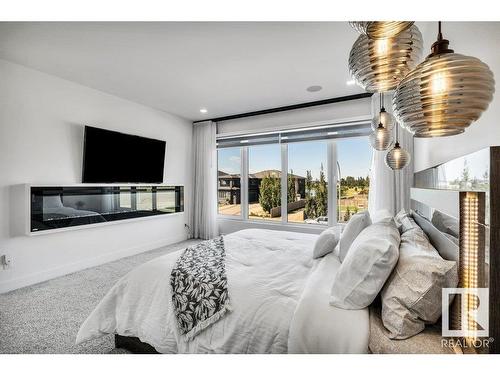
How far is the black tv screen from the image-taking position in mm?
3537

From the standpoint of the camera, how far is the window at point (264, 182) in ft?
15.8

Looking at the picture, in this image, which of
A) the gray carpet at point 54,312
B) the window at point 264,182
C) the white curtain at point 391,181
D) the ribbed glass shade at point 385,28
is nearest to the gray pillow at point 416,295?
the ribbed glass shade at point 385,28

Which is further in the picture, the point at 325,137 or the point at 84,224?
the point at 325,137

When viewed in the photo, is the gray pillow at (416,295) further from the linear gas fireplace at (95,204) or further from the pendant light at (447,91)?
the linear gas fireplace at (95,204)

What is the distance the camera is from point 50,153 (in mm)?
3225

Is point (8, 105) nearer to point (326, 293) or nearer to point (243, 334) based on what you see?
point (243, 334)

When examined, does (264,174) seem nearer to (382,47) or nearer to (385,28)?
(382,47)

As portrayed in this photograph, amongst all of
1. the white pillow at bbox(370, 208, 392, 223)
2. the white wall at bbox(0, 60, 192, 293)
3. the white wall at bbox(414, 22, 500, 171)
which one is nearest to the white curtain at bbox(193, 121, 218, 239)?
the white wall at bbox(0, 60, 192, 293)

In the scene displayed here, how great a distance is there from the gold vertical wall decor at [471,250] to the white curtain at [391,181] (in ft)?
8.80

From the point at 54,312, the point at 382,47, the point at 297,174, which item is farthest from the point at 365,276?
the point at 297,174

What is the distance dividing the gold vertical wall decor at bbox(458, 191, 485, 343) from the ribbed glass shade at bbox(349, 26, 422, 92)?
1.86 ft
